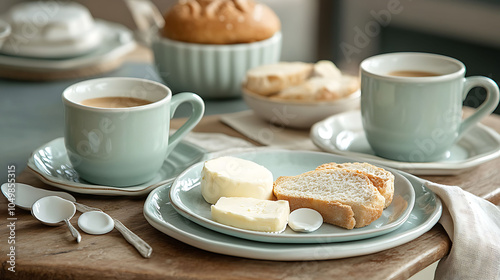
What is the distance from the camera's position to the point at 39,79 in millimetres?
1604

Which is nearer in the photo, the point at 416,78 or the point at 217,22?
the point at 416,78

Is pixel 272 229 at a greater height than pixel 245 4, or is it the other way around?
pixel 245 4

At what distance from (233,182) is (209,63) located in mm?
644

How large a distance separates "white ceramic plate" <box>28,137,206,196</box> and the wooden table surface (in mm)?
74

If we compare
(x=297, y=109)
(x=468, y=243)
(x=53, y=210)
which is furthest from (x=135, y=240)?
(x=297, y=109)

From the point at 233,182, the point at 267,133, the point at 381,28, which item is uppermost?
the point at 233,182

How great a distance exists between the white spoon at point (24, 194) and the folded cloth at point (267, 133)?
1.43 ft

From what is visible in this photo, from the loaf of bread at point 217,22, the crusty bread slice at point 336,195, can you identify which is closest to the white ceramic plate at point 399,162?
the crusty bread slice at point 336,195

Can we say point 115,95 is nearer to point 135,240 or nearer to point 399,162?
point 135,240

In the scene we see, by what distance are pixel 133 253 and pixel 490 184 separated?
0.59 m

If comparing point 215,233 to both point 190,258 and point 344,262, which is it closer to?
point 190,258

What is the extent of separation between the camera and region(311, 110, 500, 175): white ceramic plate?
971 millimetres

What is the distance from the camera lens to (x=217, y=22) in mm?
1380

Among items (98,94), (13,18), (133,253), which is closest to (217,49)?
(98,94)
